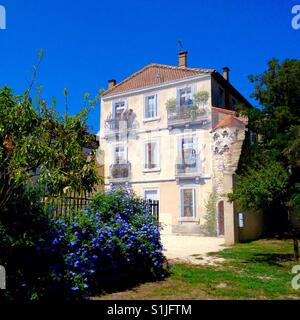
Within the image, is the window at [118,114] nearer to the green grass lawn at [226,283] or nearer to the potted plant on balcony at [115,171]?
the potted plant on balcony at [115,171]

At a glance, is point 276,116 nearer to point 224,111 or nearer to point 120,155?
point 224,111

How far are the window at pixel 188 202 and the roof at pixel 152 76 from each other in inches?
304

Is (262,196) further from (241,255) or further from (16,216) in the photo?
(16,216)

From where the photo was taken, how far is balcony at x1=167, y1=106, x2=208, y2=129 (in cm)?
2210

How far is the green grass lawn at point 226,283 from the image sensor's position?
6414mm

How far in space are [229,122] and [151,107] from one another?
Result: 235 inches

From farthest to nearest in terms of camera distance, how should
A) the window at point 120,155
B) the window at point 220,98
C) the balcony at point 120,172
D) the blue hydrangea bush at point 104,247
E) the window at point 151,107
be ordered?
1. the window at point 120,155
2. the balcony at point 120,172
3. the window at point 151,107
4. the window at point 220,98
5. the blue hydrangea bush at point 104,247

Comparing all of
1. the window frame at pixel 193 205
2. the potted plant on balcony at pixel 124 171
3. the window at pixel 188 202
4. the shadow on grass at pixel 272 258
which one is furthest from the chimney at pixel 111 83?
the shadow on grass at pixel 272 258

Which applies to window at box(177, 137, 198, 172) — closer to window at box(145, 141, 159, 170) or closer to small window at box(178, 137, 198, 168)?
small window at box(178, 137, 198, 168)

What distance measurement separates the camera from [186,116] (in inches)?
890

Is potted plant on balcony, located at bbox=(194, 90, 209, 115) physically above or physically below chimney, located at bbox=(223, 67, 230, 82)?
below

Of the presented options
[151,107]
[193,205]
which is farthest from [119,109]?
[193,205]

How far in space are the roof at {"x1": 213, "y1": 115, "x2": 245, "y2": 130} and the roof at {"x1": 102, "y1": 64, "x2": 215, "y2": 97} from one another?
3674mm

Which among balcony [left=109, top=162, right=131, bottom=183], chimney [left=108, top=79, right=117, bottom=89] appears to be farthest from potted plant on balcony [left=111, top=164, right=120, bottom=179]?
chimney [left=108, top=79, right=117, bottom=89]
